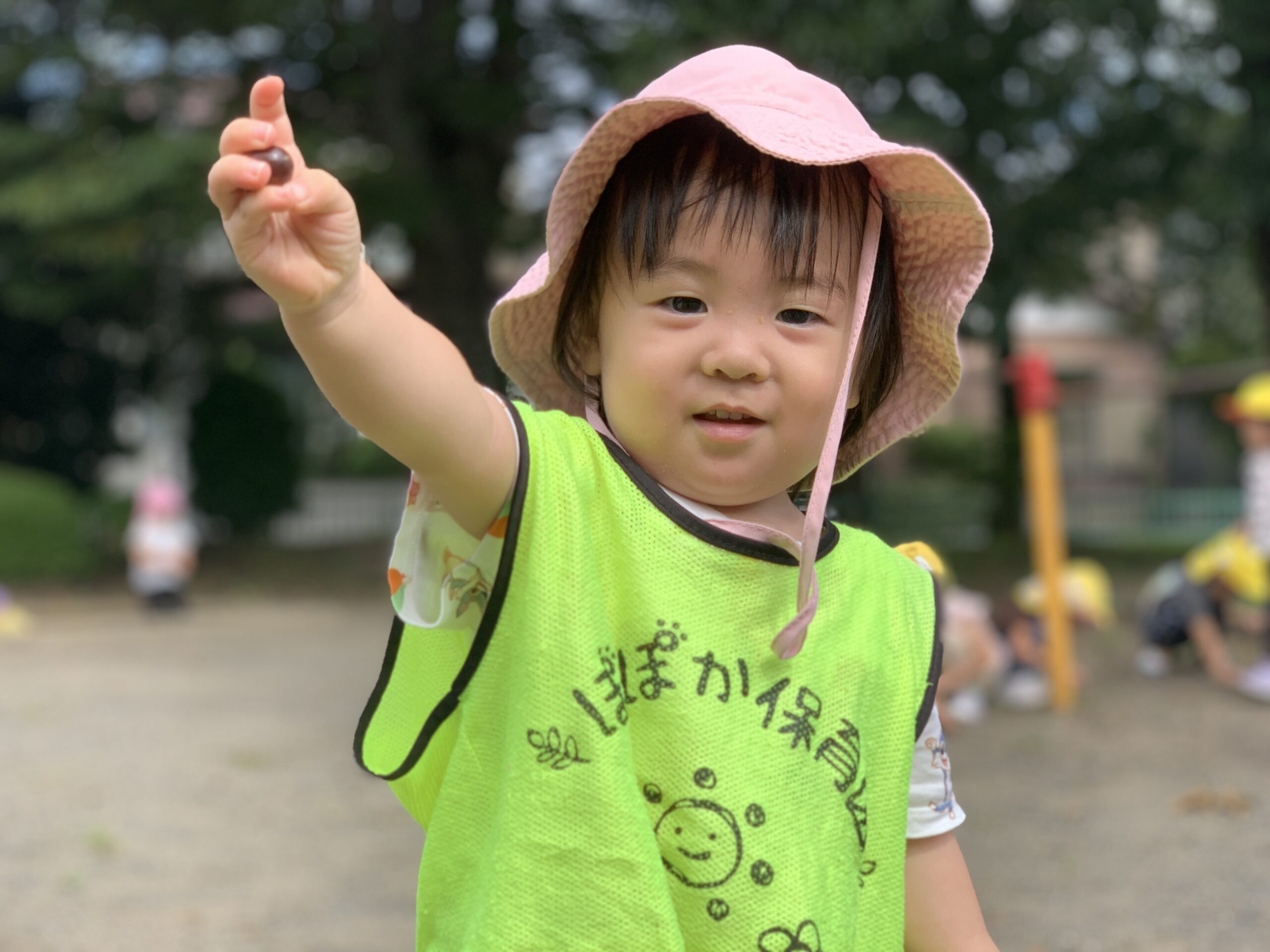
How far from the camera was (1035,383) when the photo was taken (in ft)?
19.9

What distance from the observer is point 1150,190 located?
11180mm

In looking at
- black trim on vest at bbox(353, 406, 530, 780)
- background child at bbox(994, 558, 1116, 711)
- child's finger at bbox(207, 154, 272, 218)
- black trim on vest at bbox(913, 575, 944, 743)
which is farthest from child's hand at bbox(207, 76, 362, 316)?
background child at bbox(994, 558, 1116, 711)

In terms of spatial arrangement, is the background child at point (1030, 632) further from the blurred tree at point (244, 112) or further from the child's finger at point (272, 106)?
the child's finger at point (272, 106)

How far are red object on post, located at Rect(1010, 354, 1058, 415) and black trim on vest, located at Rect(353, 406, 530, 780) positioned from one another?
16.7 feet

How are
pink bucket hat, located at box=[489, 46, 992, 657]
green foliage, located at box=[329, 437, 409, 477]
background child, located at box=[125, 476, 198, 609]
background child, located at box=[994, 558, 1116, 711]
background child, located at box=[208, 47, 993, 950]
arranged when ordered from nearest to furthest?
background child, located at box=[208, 47, 993, 950]
pink bucket hat, located at box=[489, 46, 992, 657]
background child, located at box=[994, 558, 1116, 711]
background child, located at box=[125, 476, 198, 609]
green foliage, located at box=[329, 437, 409, 477]

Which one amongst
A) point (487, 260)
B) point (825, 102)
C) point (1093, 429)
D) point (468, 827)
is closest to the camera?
point (468, 827)

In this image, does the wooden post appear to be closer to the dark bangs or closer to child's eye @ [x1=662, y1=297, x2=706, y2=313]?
the dark bangs

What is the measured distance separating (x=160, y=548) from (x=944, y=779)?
981 cm

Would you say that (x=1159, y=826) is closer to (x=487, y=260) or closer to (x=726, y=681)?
(x=726, y=681)

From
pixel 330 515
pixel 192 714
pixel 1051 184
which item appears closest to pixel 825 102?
pixel 192 714

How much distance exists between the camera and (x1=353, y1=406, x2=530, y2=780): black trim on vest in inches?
49.2

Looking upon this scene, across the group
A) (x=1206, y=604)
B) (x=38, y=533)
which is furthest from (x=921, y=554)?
(x=38, y=533)

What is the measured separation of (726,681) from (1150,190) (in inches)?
435

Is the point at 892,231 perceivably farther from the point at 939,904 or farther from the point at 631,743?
the point at 939,904
